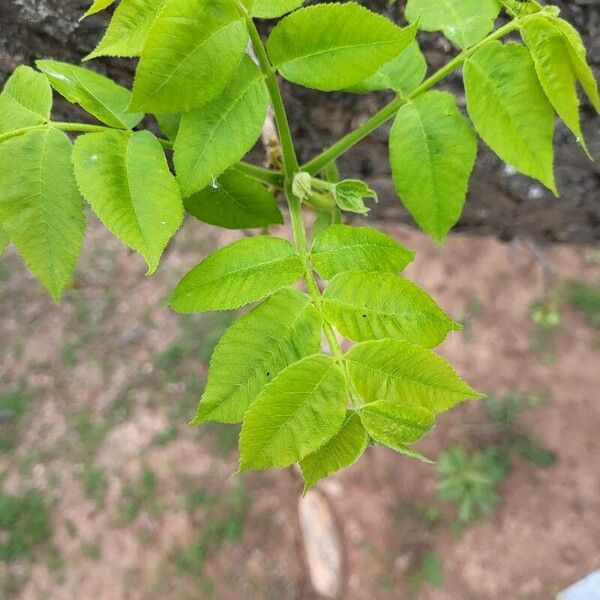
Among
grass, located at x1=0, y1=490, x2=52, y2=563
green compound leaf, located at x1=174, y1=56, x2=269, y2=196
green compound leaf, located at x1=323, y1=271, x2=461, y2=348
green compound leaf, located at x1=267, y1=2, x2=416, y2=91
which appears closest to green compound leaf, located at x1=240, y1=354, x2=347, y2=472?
green compound leaf, located at x1=323, y1=271, x2=461, y2=348

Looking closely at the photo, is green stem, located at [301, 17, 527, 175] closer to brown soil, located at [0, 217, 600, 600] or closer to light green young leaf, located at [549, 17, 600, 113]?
light green young leaf, located at [549, 17, 600, 113]

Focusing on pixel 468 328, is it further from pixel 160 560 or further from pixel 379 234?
pixel 379 234

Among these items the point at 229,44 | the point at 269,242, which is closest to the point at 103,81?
the point at 229,44

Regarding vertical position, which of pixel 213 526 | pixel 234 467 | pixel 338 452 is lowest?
pixel 213 526

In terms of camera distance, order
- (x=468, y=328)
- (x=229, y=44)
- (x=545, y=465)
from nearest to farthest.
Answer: (x=229, y=44) < (x=545, y=465) < (x=468, y=328)

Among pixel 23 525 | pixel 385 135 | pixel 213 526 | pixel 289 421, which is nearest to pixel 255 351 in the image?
pixel 289 421

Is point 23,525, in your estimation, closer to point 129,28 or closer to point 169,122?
point 169,122
